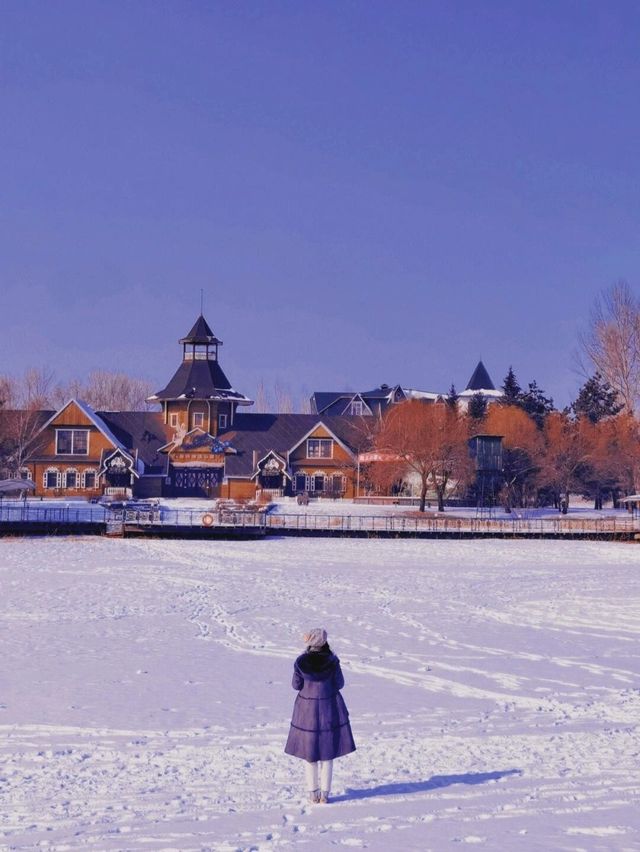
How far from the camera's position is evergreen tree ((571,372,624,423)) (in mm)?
84250

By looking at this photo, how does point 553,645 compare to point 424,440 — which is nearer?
point 553,645

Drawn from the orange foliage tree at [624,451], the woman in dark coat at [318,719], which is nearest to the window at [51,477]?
the orange foliage tree at [624,451]

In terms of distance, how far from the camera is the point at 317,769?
967 centimetres

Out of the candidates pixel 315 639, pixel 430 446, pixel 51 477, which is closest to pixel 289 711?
pixel 315 639

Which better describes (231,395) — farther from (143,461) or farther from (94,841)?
(94,841)

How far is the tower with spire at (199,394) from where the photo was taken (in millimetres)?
81625

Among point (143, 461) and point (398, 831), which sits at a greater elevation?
point (143, 461)

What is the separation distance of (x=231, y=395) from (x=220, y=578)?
5306cm

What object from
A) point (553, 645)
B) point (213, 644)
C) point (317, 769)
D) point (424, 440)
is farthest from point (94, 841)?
point (424, 440)

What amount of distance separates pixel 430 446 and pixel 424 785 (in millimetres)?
57087

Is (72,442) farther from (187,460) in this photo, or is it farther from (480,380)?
(480,380)

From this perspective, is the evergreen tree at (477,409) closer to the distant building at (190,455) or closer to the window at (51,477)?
the distant building at (190,455)

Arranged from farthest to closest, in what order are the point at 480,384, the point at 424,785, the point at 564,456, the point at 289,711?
1. the point at 480,384
2. the point at 564,456
3. the point at 289,711
4. the point at 424,785

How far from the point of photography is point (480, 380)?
122 m
